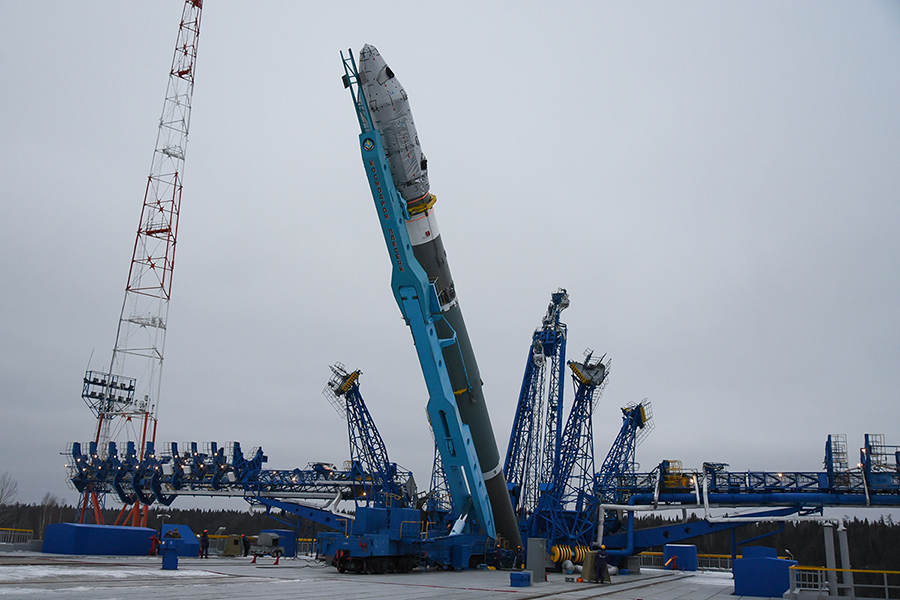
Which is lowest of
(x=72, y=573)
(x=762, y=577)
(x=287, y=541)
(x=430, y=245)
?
(x=287, y=541)

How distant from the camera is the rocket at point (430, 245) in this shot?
1686cm

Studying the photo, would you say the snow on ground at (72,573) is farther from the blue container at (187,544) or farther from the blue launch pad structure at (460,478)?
the blue container at (187,544)

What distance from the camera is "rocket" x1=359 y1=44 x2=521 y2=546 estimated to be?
1686 centimetres

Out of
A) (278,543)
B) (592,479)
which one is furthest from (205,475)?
(592,479)

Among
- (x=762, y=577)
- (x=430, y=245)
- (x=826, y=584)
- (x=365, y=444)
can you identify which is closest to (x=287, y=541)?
(x=365, y=444)

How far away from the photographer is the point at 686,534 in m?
24.9

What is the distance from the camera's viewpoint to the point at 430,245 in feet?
61.1

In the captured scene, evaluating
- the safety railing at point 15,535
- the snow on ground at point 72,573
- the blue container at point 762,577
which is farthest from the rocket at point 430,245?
the safety railing at point 15,535

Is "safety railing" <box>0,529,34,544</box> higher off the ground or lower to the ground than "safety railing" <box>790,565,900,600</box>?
lower

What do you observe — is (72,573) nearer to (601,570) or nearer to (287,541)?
(601,570)

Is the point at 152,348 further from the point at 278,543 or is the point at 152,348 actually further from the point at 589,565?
the point at 589,565

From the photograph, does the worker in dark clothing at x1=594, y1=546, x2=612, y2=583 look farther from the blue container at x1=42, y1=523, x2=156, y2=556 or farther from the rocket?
the blue container at x1=42, y1=523, x2=156, y2=556

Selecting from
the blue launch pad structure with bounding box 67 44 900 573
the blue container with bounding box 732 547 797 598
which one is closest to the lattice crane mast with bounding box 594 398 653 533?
the blue launch pad structure with bounding box 67 44 900 573

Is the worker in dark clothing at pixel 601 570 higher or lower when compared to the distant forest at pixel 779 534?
higher
